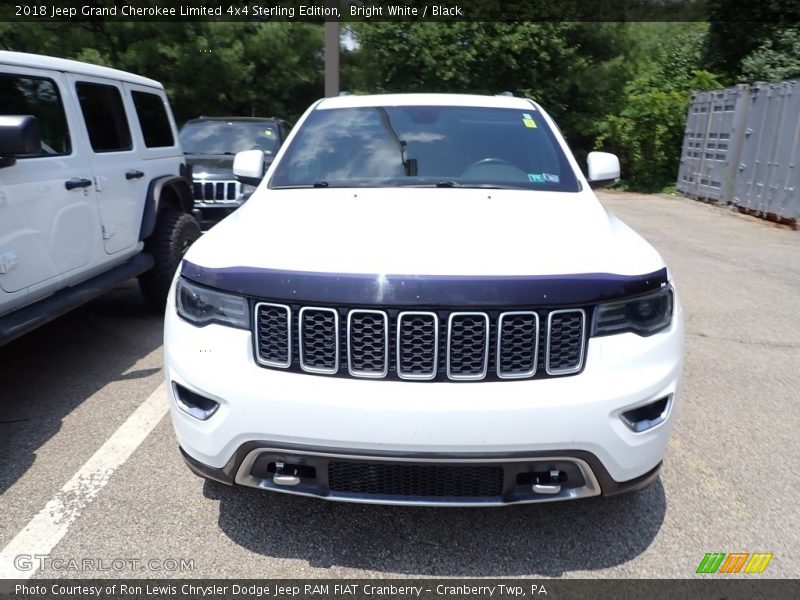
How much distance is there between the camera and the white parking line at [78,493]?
2445 mm

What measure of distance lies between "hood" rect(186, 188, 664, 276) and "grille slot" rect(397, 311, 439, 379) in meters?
0.15

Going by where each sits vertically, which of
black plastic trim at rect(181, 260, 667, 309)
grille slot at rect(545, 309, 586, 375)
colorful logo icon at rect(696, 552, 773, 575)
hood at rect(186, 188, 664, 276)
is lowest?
colorful logo icon at rect(696, 552, 773, 575)

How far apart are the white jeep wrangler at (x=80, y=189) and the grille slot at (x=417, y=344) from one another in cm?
220

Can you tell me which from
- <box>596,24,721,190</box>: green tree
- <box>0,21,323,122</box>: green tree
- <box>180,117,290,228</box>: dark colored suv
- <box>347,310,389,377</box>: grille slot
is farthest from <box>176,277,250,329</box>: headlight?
<box>0,21,323,122</box>: green tree

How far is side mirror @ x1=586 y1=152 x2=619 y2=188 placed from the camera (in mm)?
3768

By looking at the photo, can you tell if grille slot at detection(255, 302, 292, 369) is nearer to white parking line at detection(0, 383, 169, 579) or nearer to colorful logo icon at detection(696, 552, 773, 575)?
white parking line at detection(0, 383, 169, 579)

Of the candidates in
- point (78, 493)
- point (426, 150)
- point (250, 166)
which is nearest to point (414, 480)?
point (78, 493)

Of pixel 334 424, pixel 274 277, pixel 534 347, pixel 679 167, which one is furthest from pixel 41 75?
pixel 679 167

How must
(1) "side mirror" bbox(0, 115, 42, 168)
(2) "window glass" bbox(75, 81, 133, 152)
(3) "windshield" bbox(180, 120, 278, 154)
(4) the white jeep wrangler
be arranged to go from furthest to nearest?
1. (3) "windshield" bbox(180, 120, 278, 154)
2. (2) "window glass" bbox(75, 81, 133, 152)
3. (4) the white jeep wrangler
4. (1) "side mirror" bbox(0, 115, 42, 168)

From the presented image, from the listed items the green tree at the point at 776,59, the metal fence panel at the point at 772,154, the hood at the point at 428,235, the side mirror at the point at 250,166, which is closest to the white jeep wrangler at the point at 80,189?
the side mirror at the point at 250,166

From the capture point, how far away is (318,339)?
2.14 meters

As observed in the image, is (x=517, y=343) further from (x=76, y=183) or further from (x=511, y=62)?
(x=511, y=62)

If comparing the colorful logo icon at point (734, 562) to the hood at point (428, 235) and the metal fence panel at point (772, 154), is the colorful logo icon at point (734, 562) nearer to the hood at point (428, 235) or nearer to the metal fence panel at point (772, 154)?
the hood at point (428, 235)

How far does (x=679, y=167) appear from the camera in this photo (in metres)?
15.9
